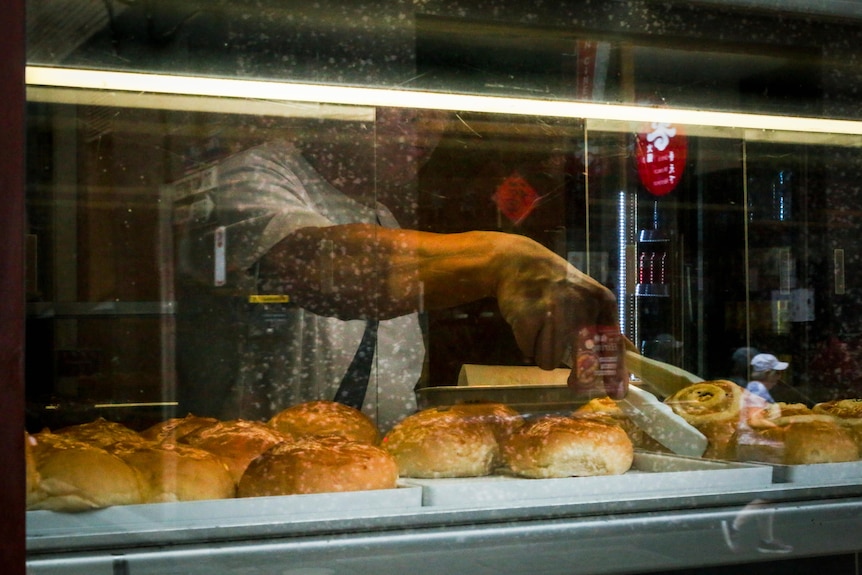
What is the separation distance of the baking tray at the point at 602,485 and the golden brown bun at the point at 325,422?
0.39ft

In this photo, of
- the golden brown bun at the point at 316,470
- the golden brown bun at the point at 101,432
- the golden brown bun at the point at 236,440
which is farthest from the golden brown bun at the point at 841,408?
the golden brown bun at the point at 101,432

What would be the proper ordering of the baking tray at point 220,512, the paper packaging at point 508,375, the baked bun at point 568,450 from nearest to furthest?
the baking tray at point 220,512 < the baked bun at point 568,450 < the paper packaging at point 508,375

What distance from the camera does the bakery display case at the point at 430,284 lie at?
77cm

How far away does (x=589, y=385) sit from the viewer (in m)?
1.10

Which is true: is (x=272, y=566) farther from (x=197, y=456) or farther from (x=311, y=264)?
(x=311, y=264)

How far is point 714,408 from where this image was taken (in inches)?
42.1

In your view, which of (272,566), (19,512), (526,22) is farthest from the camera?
(526,22)

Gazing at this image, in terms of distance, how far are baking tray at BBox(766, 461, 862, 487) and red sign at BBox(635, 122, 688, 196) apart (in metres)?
0.36

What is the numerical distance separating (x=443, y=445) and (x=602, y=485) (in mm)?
184

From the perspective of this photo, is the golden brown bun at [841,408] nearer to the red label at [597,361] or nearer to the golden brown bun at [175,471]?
the red label at [597,361]

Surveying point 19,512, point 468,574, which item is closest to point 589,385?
point 468,574

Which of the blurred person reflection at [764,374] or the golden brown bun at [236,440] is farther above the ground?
the blurred person reflection at [764,374]

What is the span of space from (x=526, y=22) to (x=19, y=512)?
0.68 metres

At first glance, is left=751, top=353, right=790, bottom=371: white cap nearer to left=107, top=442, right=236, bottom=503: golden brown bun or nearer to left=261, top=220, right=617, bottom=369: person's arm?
left=261, top=220, right=617, bottom=369: person's arm
